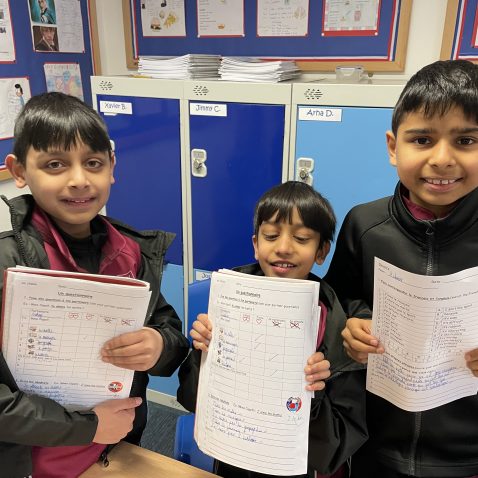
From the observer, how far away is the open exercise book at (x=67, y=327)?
74 cm

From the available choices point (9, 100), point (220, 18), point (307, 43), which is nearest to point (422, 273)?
point (307, 43)

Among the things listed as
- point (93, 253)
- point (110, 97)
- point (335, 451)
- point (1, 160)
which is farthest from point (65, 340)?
point (1, 160)

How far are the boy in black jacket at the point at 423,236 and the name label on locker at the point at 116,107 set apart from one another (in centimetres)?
157

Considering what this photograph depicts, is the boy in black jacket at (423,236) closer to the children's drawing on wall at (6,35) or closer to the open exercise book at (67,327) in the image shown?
the open exercise book at (67,327)

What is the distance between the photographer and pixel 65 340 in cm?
78

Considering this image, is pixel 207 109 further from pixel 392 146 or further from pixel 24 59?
pixel 392 146

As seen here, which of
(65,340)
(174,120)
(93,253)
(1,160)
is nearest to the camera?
(65,340)

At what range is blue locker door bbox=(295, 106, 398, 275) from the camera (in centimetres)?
185

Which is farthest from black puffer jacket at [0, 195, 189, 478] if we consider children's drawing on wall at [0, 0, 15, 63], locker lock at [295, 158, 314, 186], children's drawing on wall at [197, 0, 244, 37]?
children's drawing on wall at [197, 0, 244, 37]

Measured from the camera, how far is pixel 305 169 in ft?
6.60

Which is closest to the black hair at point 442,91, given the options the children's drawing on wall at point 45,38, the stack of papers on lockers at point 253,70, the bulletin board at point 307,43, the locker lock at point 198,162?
the stack of papers on lockers at point 253,70

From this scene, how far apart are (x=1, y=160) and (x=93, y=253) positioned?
1747 mm

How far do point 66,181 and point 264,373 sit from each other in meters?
0.56

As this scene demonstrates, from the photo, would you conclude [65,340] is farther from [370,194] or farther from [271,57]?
[271,57]
